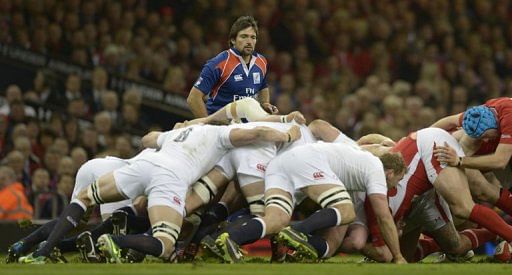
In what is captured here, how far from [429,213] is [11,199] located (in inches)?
204

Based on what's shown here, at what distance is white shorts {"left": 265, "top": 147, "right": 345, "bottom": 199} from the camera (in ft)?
34.3

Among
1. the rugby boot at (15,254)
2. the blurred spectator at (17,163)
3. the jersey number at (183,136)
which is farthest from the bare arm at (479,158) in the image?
the blurred spectator at (17,163)

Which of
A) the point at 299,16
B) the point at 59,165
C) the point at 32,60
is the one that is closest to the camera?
the point at 59,165

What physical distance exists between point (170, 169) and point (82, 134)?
209 inches

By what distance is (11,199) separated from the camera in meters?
14.1

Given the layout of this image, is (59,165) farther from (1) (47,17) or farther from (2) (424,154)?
(2) (424,154)

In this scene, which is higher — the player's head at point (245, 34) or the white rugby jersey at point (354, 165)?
the player's head at point (245, 34)

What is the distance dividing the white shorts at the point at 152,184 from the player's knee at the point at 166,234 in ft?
0.57

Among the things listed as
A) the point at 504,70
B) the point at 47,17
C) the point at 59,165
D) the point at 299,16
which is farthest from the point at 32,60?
the point at 504,70

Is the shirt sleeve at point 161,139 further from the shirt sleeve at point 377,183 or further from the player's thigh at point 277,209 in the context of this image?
the shirt sleeve at point 377,183

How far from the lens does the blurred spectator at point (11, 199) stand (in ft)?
46.0

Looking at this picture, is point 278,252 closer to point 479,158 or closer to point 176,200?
point 176,200

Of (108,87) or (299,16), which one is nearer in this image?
(108,87)

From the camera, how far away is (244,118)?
37.9 ft
